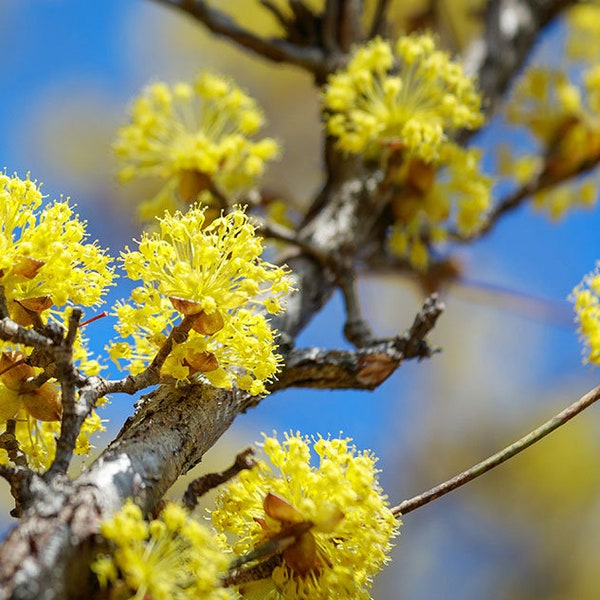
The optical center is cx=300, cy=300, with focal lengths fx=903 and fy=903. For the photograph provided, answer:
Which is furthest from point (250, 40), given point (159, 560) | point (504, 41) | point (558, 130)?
point (159, 560)

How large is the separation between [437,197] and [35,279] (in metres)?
1.38

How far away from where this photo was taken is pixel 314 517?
4.62 ft

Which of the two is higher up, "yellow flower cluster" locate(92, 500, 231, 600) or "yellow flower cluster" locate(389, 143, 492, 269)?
"yellow flower cluster" locate(389, 143, 492, 269)

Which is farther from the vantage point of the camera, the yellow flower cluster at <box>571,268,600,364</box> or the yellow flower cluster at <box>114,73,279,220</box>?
the yellow flower cluster at <box>114,73,279,220</box>

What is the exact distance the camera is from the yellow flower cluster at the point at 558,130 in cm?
329

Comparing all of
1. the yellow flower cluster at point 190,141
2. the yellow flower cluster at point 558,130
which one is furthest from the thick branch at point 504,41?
the yellow flower cluster at point 190,141

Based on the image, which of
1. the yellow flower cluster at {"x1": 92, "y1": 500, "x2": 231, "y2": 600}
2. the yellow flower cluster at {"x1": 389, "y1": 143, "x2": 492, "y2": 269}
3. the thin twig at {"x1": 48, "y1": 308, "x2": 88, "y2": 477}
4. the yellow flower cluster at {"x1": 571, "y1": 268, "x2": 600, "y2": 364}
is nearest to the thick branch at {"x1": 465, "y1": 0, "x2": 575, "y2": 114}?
the yellow flower cluster at {"x1": 389, "y1": 143, "x2": 492, "y2": 269}

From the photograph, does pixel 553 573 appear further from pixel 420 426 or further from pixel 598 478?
pixel 420 426

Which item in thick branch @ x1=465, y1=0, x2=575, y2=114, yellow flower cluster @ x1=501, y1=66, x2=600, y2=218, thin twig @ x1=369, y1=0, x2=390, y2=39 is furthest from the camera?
yellow flower cluster @ x1=501, y1=66, x2=600, y2=218

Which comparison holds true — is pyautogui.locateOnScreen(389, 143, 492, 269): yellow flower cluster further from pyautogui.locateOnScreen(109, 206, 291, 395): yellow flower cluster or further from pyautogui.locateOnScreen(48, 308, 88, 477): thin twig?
pyautogui.locateOnScreen(48, 308, 88, 477): thin twig

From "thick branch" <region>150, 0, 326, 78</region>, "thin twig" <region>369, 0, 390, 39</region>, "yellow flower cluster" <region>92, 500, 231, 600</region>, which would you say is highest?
"thin twig" <region>369, 0, 390, 39</region>

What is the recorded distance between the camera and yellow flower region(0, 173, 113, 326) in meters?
1.50

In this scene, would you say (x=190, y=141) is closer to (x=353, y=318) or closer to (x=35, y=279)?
(x=353, y=318)

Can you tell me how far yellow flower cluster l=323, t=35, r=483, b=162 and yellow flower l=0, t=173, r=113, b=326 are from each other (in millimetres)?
1026
